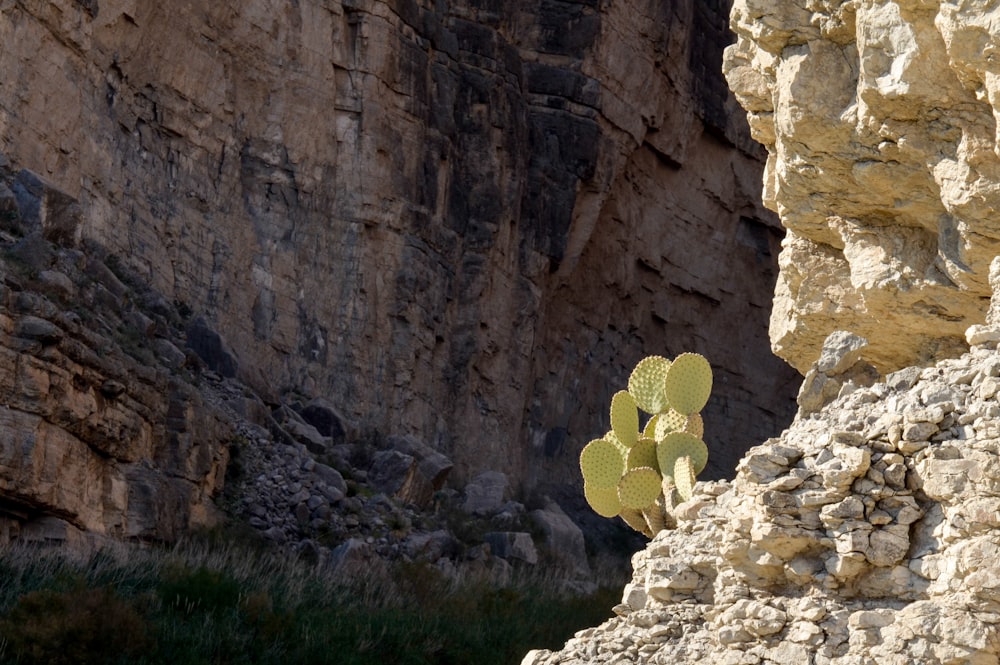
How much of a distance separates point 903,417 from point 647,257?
31767mm

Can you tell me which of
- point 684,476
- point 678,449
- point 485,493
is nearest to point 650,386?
point 678,449

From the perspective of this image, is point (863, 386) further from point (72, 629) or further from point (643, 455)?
point (72, 629)

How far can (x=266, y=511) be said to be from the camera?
2208 centimetres

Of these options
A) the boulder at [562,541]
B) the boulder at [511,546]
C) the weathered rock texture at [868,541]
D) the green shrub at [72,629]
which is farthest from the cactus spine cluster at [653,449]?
the boulder at [562,541]

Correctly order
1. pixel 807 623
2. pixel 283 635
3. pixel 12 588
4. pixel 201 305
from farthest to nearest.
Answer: pixel 201 305 → pixel 283 635 → pixel 12 588 → pixel 807 623

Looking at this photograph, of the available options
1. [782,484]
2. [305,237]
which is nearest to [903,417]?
[782,484]

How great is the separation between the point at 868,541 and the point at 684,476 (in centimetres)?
530

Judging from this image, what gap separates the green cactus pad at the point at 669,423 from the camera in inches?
537

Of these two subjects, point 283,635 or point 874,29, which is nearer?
point 874,29

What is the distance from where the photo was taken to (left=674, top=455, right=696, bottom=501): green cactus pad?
1248cm

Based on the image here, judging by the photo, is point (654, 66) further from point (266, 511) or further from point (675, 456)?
point (675, 456)

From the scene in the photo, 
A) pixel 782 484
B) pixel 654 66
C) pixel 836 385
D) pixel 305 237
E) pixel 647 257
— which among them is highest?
pixel 654 66

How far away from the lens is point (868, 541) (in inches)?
288

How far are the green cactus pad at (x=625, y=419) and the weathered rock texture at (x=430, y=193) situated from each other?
375 inches
